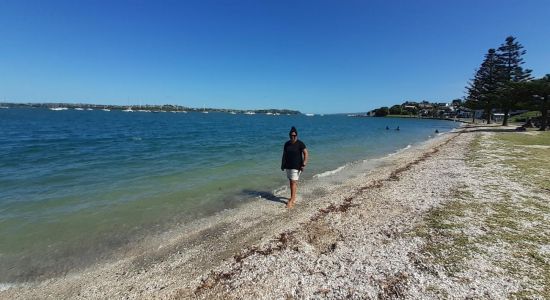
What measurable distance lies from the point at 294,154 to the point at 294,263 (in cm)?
437

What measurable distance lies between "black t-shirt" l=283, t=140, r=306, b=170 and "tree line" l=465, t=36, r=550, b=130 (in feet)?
130

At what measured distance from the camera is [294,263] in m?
5.71

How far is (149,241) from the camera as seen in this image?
7.50 meters

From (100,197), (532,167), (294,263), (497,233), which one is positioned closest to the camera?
(294,263)

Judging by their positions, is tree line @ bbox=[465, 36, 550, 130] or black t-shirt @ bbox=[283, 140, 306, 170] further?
tree line @ bbox=[465, 36, 550, 130]

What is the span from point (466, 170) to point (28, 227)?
1725cm

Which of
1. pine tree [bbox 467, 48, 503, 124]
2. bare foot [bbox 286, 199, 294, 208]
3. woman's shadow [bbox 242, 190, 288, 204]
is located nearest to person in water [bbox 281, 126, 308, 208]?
bare foot [bbox 286, 199, 294, 208]

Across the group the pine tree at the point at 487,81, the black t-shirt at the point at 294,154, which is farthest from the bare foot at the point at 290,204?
the pine tree at the point at 487,81

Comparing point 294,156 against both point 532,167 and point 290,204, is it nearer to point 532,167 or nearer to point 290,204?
point 290,204

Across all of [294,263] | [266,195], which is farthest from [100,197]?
[294,263]

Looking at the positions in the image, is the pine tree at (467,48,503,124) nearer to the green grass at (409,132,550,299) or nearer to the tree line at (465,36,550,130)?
the tree line at (465,36,550,130)

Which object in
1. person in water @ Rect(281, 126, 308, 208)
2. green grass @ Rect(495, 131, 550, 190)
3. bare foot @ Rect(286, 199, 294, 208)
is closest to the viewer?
person in water @ Rect(281, 126, 308, 208)

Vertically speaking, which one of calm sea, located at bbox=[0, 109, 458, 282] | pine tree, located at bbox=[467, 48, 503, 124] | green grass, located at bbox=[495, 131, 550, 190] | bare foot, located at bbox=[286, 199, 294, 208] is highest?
pine tree, located at bbox=[467, 48, 503, 124]

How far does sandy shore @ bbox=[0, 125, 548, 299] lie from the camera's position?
4.73 meters
